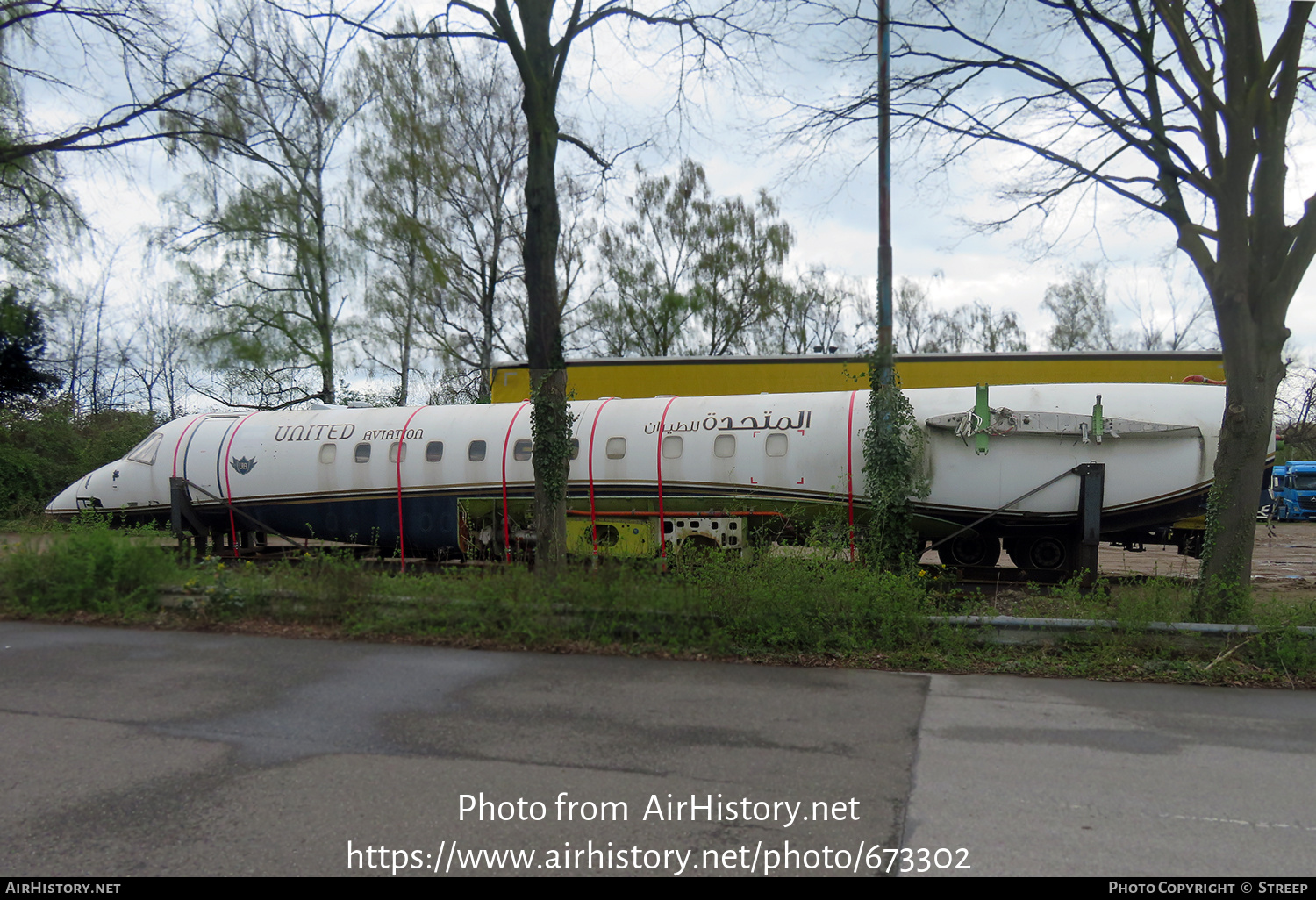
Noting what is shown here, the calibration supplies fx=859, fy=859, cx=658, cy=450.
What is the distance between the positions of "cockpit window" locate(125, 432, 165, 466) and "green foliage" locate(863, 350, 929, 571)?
14.2 meters

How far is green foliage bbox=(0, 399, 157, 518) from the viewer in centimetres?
2772

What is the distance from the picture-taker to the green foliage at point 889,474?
37.3 ft

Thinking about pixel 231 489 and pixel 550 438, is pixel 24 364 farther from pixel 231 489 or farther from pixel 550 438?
pixel 550 438

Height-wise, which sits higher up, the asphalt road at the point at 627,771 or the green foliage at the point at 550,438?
the green foliage at the point at 550,438

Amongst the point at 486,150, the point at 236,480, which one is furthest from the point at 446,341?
the point at 236,480

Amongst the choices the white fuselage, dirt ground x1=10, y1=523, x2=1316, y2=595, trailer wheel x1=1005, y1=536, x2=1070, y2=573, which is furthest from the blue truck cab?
the white fuselage

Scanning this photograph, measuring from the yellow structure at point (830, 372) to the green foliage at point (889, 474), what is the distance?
433cm

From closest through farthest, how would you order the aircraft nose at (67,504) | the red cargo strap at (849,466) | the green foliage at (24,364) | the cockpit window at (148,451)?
the red cargo strap at (849,466) → the cockpit window at (148,451) → the aircraft nose at (67,504) → the green foliage at (24,364)

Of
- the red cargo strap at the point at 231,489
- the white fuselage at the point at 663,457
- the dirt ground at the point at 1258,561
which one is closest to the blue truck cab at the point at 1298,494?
the dirt ground at the point at 1258,561

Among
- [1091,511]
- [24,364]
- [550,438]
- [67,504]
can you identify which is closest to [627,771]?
[550,438]

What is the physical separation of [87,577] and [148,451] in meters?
8.21

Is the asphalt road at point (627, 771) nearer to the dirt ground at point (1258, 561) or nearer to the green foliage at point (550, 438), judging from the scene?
the green foliage at point (550, 438)
